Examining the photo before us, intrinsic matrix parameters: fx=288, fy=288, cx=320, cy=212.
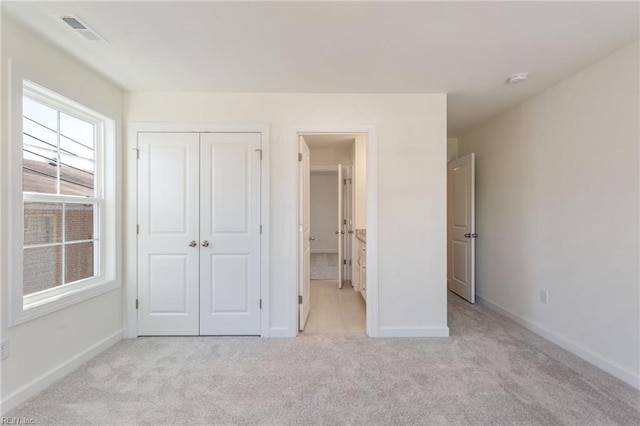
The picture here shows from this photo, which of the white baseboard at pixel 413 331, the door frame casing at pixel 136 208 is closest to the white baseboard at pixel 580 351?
the white baseboard at pixel 413 331

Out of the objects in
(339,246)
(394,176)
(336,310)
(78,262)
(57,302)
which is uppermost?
(394,176)

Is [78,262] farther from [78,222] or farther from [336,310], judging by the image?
[336,310]

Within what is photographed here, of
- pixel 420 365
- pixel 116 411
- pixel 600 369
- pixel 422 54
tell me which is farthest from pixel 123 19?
pixel 600 369

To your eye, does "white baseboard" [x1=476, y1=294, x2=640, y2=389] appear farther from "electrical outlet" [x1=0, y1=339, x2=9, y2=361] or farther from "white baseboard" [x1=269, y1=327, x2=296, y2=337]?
"electrical outlet" [x1=0, y1=339, x2=9, y2=361]

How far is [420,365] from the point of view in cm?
226

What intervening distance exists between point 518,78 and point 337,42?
165cm

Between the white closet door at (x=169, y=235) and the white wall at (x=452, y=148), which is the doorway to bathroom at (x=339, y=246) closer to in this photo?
the white closet door at (x=169, y=235)

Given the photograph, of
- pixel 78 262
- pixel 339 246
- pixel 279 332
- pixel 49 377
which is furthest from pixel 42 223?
pixel 339 246

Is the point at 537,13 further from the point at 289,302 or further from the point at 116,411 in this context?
the point at 116,411

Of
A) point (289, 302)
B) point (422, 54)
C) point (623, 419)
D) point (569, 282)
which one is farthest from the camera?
point (289, 302)

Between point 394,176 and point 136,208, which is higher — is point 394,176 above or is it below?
above

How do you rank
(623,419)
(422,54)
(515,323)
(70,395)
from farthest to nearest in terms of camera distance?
(515,323), (422,54), (70,395), (623,419)

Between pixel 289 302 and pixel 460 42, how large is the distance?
2.53 metres

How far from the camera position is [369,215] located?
2.83m
